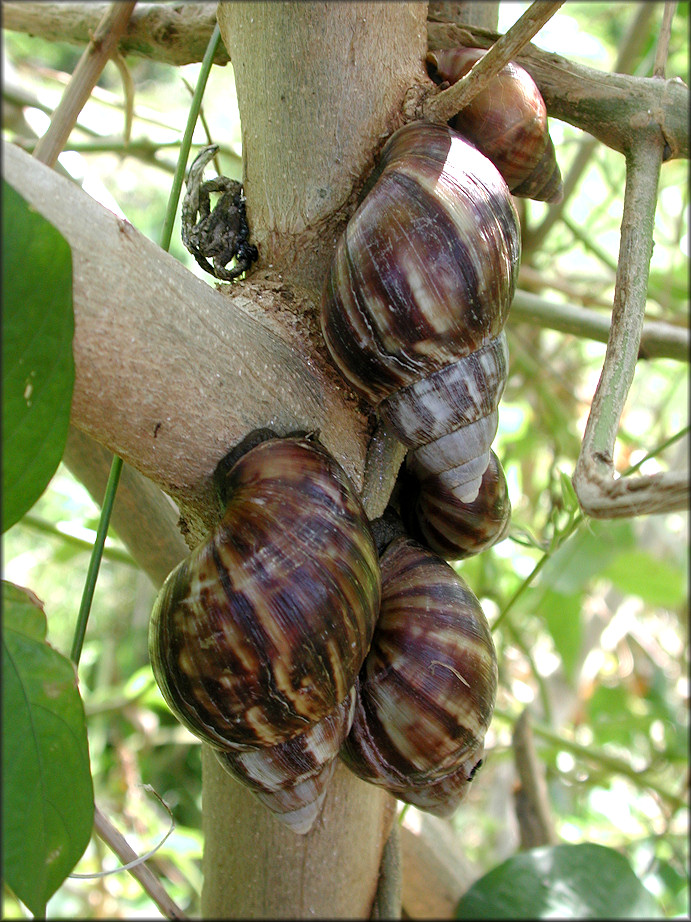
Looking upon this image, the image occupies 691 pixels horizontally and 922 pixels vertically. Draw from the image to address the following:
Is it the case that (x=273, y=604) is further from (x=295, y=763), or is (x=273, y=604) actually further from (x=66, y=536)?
(x=66, y=536)

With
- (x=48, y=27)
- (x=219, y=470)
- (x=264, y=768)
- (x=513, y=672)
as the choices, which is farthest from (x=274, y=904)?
(x=513, y=672)

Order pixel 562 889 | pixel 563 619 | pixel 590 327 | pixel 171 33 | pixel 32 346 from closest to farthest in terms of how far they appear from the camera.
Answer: pixel 32 346 → pixel 171 33 → pixel 562 889 → pixel 590 327 → pixel 563 619

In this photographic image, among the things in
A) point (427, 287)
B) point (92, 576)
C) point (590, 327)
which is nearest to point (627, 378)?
point (427, 287)

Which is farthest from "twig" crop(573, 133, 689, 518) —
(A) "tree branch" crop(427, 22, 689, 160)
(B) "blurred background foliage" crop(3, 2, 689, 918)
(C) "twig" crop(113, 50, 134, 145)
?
(C) "twig" crop(113, 50, 134, 145)

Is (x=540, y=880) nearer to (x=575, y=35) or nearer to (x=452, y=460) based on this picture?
(x=452, y=460)

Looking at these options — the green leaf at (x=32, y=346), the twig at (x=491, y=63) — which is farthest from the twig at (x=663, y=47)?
the green leaf at (x=32, y=346)

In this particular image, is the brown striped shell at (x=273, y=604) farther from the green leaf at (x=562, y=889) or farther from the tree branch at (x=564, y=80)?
the green leaf at (x=562, y=889)

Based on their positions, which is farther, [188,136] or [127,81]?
[127,81]
